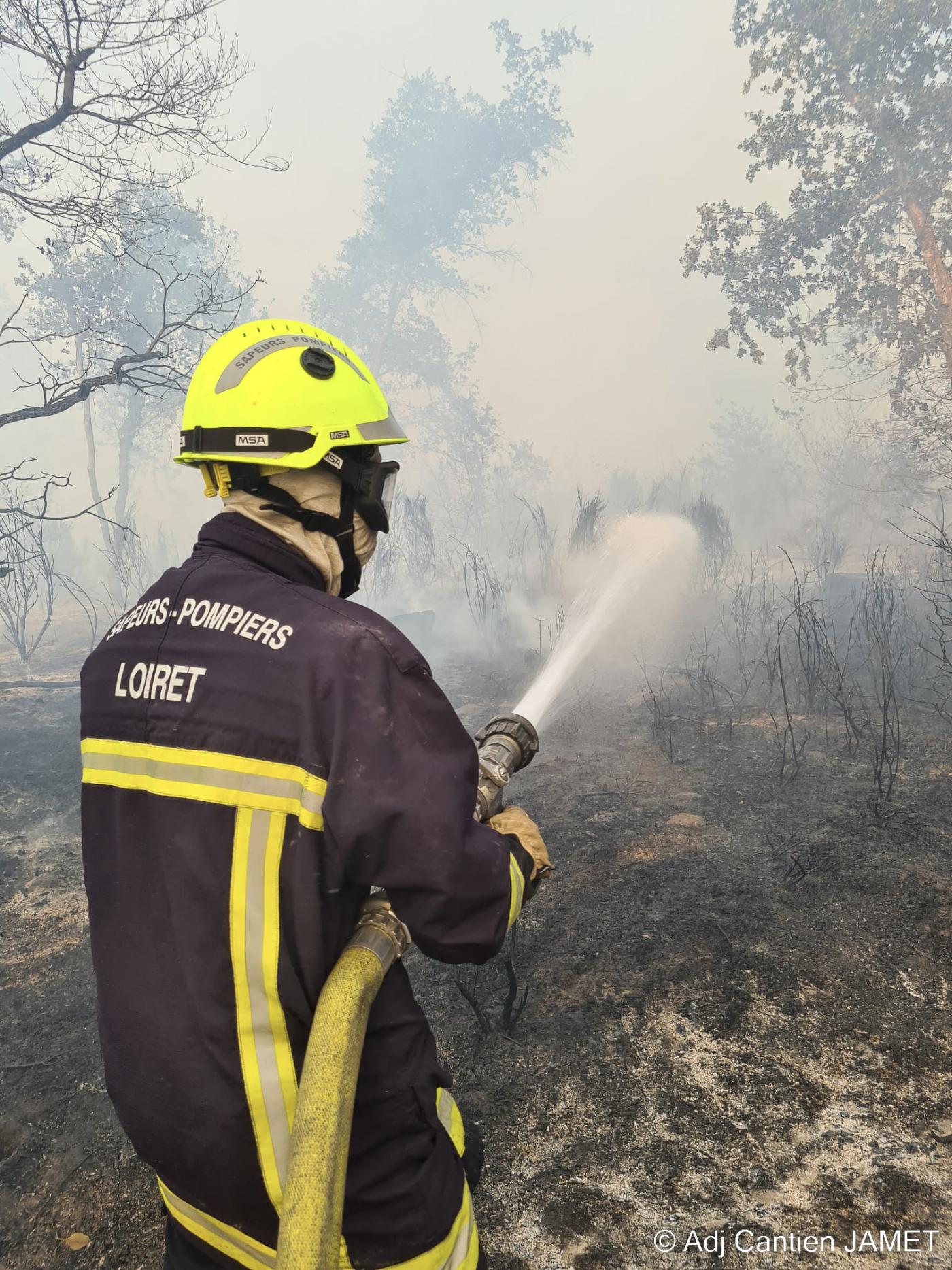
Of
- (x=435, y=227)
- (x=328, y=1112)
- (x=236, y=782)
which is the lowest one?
(x=328, y=1112)

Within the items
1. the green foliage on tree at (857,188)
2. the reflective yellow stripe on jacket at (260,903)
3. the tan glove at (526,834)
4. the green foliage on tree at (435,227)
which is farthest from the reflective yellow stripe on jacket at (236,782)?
the green foliage on tree at (435,227)

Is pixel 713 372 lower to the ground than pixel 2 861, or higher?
higher

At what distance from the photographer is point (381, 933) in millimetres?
1278

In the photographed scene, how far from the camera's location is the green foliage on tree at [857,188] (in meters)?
11.4

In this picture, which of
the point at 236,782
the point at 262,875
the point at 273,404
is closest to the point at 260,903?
the point at 262,875

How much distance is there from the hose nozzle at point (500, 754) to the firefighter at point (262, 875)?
1.41 feet

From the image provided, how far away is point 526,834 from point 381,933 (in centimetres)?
51

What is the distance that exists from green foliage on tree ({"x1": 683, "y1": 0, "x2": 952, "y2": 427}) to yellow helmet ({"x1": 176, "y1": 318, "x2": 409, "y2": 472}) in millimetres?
12149

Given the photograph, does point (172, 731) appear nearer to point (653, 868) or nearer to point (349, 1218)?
point (349, 1218)

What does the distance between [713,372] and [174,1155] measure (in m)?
56.0

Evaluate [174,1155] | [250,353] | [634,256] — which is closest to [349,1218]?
[174,1155]

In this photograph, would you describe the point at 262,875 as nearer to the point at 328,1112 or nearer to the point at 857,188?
the point at 328,1112

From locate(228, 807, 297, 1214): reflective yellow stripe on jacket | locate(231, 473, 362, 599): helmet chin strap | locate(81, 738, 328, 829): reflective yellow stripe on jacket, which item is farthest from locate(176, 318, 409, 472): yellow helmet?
locate(228, 807, 297, 1214): reflective yellow stripe on jacket

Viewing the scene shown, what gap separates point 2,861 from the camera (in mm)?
5078
